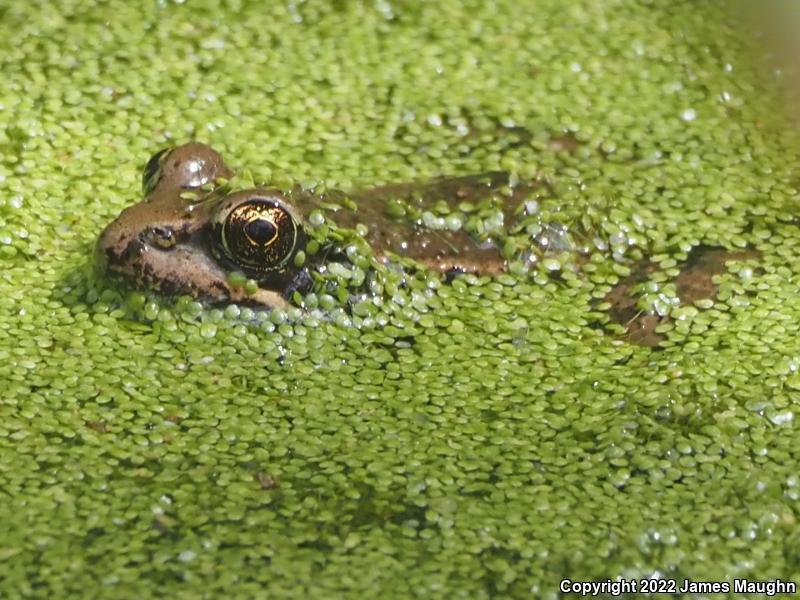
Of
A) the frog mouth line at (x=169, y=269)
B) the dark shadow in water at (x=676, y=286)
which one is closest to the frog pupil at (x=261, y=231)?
the frog mouth line at (x=169, y=269)

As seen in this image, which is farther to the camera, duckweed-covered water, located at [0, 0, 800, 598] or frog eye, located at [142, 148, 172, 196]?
frog eye, located at [142, 148, 172, 196]

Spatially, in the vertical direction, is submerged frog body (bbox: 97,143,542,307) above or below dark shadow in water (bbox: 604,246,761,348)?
above

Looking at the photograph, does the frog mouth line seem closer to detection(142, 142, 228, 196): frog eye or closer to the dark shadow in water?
detection(142, 142, 228, 196): frog eye

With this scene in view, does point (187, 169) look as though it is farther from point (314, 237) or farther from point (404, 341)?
point (404, 341)

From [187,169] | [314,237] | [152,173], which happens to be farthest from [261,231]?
[152,173]

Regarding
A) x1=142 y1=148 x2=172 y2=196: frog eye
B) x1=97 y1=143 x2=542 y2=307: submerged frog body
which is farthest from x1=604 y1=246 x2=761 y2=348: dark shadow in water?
x1=142 y1=148 x2=172 y2=196: frog eye

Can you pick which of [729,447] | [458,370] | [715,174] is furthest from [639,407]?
[715,174]

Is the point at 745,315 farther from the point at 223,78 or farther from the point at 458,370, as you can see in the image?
the point at 223,78
